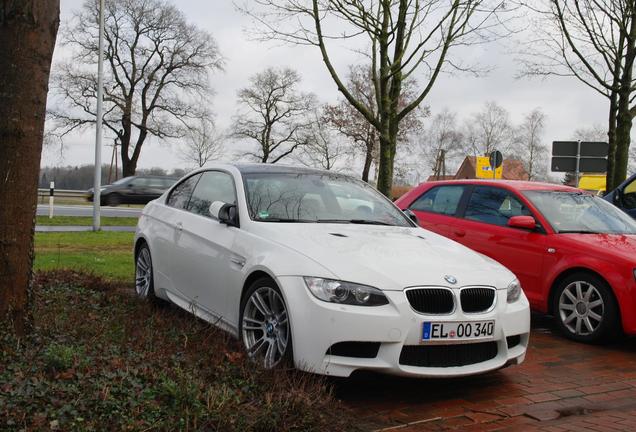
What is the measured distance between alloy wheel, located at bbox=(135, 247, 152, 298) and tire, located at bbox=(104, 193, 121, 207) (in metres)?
27.6

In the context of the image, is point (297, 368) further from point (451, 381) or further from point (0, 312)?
point (0, 312)

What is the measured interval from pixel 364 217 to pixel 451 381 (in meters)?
1.50

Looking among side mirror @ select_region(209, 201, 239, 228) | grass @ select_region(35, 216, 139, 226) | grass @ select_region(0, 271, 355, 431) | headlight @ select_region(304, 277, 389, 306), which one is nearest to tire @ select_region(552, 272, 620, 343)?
headlight @ select_region(304, 277, 389, 306)

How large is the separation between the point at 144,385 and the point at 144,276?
11.3ft

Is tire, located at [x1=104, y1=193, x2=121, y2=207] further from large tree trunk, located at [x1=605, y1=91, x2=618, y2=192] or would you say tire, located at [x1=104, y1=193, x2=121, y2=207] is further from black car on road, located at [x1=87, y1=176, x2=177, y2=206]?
large tree trunk, located at [x1=605, y1=91, x2=618, y2=192]

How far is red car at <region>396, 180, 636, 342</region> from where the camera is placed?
5.91 m

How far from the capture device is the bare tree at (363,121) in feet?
154

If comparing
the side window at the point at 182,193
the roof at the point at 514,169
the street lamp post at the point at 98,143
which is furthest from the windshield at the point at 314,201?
the roof at the point at 514,169

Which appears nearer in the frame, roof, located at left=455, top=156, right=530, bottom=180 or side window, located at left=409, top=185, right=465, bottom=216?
side window, located at left=409, top=185, right=465, bottom=216

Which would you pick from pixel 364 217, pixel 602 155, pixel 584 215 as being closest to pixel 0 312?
pixel 364 217

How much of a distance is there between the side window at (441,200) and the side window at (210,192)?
3144 mm

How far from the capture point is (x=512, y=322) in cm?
440

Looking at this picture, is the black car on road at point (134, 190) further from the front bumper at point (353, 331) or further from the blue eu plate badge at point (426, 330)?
the blue eu plate badge at point (426, 330)

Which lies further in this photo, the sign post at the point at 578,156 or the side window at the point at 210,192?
the sign post at the point at 578,156
